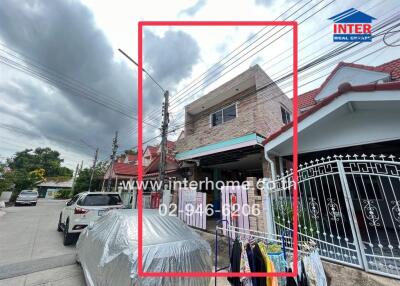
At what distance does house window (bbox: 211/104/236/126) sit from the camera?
8.54 meters

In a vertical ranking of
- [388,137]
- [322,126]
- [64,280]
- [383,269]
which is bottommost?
[64,280]

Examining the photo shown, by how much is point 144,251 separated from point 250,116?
5.42 m

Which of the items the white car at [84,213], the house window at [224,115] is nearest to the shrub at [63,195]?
the white car at [84,213]

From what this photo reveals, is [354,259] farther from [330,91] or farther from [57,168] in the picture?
[57,168]

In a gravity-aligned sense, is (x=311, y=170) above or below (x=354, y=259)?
above

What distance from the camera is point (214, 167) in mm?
10914

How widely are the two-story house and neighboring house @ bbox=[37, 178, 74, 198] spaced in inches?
1426

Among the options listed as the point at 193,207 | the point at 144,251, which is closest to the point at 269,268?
the point at 144,251

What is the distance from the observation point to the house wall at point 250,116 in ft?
22.1

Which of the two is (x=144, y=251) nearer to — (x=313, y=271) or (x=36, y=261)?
(x=313, y=271)

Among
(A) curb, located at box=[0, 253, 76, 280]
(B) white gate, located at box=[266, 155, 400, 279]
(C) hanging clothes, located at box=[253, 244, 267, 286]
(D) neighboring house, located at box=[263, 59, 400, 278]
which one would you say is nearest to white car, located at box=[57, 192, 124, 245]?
(A) curb, located at box=[0, 253, 76, 280]

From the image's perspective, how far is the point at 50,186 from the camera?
36.7 meters

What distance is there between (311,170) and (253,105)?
13.3 feet

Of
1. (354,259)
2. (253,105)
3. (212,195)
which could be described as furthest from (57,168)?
(354,259)
